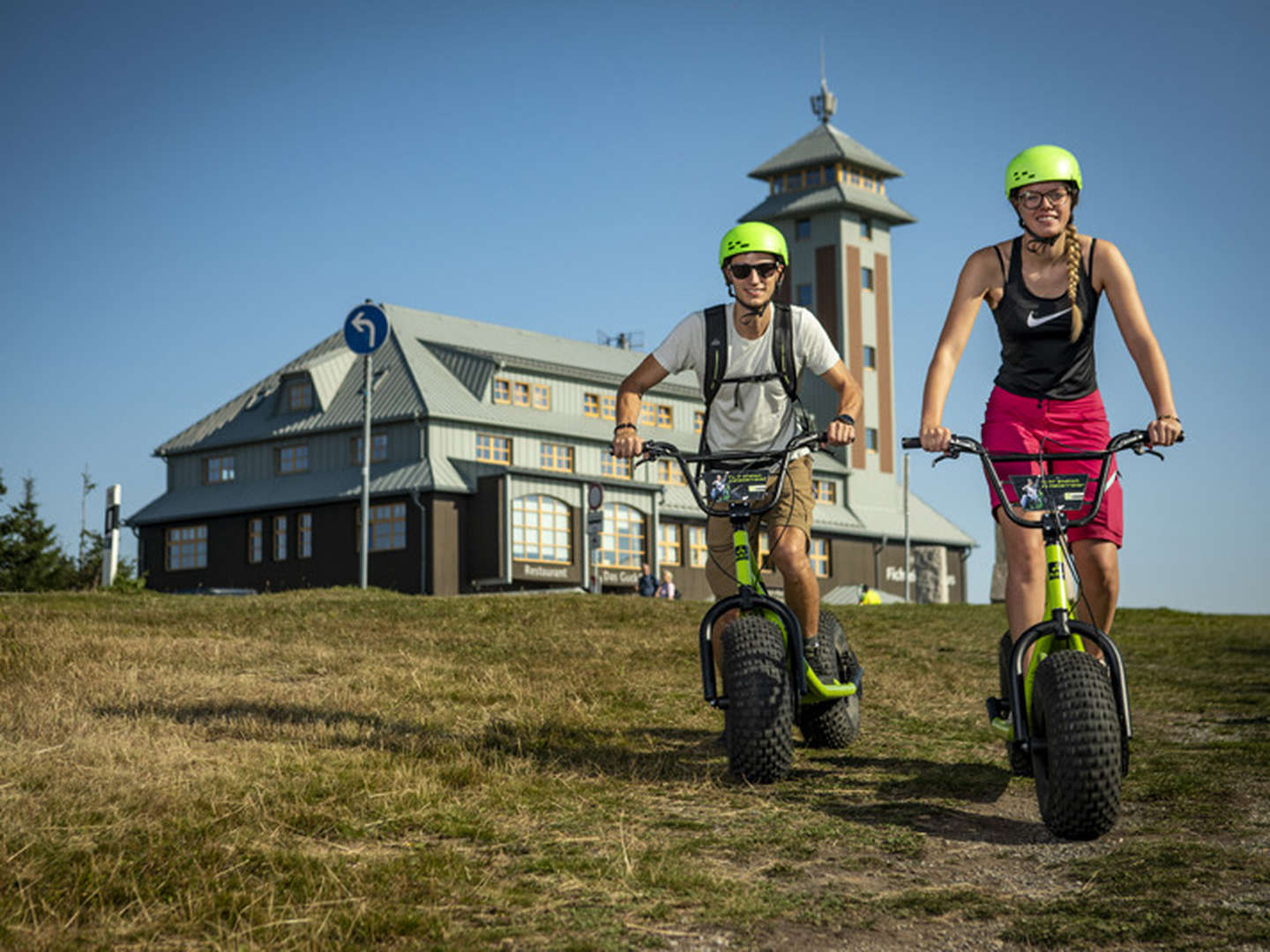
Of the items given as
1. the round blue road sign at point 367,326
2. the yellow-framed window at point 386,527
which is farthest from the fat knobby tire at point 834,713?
the yellow-framed window at point 386,527

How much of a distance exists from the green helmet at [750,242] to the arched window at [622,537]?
35425 mm

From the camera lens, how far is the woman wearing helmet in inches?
214

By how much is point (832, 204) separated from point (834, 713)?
5198 centimetres

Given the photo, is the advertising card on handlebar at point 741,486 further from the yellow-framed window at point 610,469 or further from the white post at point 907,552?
the white post at point 907,552

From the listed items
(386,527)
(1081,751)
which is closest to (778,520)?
(1081,751)

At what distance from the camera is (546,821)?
A: 4984 mm

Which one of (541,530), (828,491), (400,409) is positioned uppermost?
(400,409)

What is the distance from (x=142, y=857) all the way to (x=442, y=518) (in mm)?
35638

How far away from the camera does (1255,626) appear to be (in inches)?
768

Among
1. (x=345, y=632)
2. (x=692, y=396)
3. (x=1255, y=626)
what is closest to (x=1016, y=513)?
(x=345, y=632)

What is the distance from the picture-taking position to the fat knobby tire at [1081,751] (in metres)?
4.57

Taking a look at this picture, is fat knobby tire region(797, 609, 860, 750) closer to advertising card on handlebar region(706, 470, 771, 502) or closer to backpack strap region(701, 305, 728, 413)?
advertising card on handlebar region(706, 470, 771, 502)

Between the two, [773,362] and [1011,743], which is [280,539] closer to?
[773,362]

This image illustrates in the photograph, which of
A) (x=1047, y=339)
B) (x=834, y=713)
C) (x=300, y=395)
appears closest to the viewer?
(x=1047, y=339)
